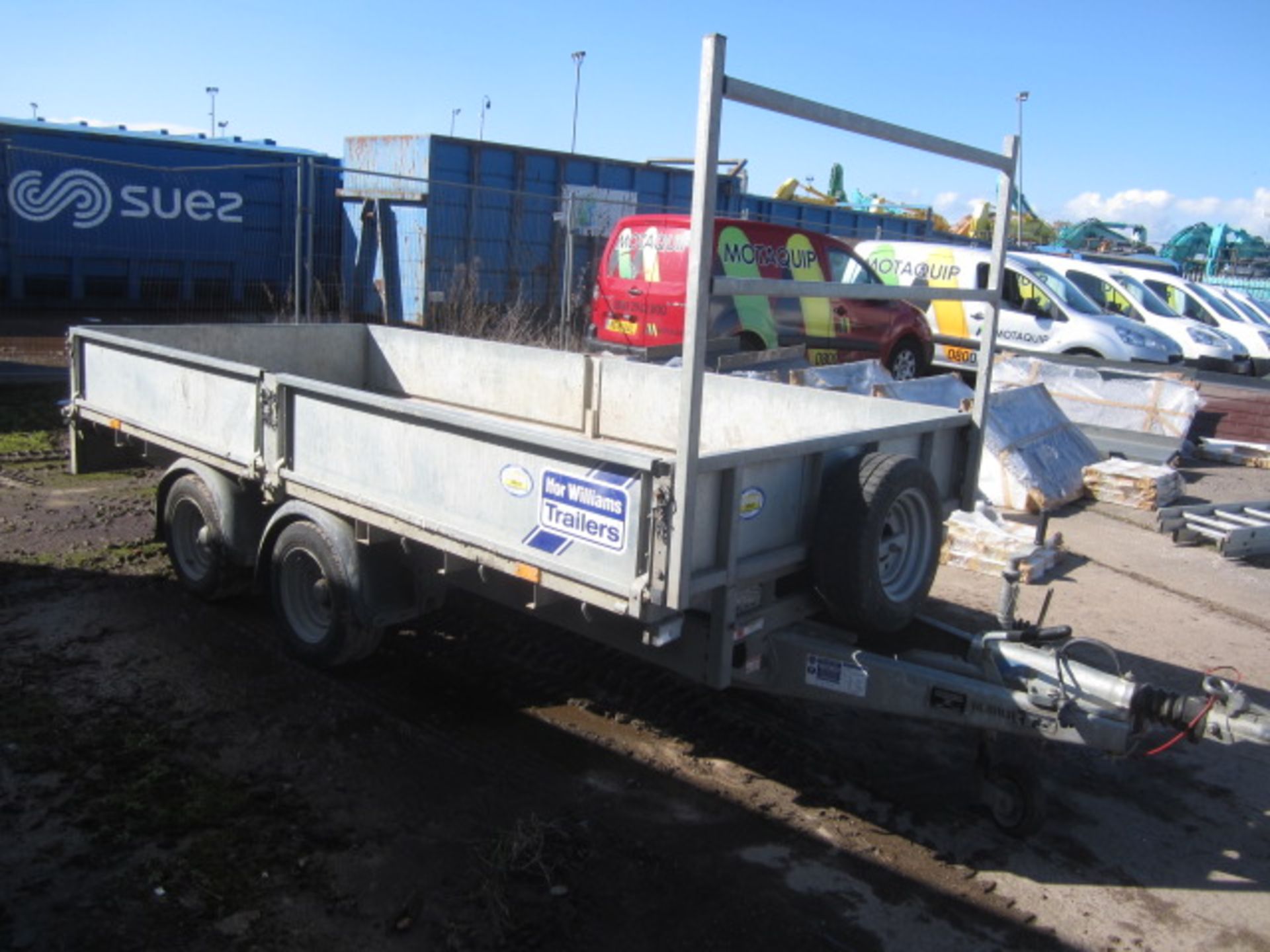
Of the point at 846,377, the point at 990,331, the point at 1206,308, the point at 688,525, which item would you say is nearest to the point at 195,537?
the point at 688,525

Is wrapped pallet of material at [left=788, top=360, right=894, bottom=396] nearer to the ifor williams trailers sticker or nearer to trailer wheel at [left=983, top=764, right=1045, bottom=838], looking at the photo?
trailer wheel at [left=983, top=764, right=1045, bottom=838]

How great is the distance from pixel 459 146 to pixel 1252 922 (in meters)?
15.4

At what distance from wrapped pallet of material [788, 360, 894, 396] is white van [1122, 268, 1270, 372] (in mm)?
10375

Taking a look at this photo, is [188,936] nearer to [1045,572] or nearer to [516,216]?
[1045,572]

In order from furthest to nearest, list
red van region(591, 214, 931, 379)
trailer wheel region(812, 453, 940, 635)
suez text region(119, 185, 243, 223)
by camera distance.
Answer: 1. suez text region(119, 185, 243, 223)
2. red van region(591, 214, 931, 379)
3. trailer wheel region(812, 453, 940, 635)

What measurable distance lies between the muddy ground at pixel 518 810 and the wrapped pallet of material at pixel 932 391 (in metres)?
3.95

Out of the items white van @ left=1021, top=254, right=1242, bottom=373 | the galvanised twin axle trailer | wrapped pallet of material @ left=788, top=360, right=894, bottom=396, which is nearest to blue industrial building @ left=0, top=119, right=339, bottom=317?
wrapped pallet of material @ left=788, top=360, right=894, bottom=396

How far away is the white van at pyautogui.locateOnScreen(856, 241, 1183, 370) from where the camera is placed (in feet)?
48.0

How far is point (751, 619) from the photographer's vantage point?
4.06m

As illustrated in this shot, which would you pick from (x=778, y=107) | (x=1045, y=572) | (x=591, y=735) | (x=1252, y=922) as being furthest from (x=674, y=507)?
(x=1045, y=572)

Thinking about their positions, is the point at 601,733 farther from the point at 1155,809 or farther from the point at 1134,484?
the point at 1134,484

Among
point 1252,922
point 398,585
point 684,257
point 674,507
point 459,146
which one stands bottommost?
point 1252,922

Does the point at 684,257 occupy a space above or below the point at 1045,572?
above

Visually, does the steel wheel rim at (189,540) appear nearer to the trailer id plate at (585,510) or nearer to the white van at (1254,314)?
the trailer id plate at (585,510)
